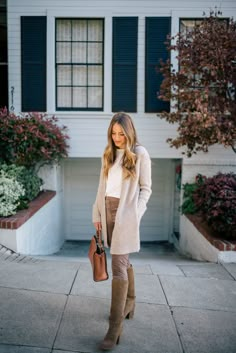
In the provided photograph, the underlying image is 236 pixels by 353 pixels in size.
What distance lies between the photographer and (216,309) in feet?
12.7

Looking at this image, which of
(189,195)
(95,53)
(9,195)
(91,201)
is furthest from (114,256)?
(91,201)

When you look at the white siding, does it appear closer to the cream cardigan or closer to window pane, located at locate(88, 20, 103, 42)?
window pane, located at locate(88, 20, 103, 42)

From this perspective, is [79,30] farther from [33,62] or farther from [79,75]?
[33,62]

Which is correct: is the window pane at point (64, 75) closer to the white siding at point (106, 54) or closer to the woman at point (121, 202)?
the white siding at point (106, 54)

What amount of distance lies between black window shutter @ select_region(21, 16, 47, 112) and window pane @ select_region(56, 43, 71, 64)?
322 millimetres

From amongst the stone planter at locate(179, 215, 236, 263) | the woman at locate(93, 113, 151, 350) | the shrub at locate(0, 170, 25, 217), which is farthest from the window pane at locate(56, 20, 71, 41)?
the woman at locate(93, 113, 151, 350)

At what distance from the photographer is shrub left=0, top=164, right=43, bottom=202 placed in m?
6.80

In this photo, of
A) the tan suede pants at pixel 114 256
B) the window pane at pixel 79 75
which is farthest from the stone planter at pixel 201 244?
the window pane at pixel 79 75

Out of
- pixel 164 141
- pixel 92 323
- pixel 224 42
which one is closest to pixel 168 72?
pixel 224 42

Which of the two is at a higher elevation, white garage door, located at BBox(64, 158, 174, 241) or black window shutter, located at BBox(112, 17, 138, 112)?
black window shutter, located at BBox(112, 17, 138, 112)

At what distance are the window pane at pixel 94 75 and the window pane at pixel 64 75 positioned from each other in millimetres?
459

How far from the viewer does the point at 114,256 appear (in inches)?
121

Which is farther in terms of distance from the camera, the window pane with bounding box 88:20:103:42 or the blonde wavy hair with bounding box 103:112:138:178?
the window pane with bounding box 88:20:103:42

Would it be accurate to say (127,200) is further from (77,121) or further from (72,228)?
(72,228)
